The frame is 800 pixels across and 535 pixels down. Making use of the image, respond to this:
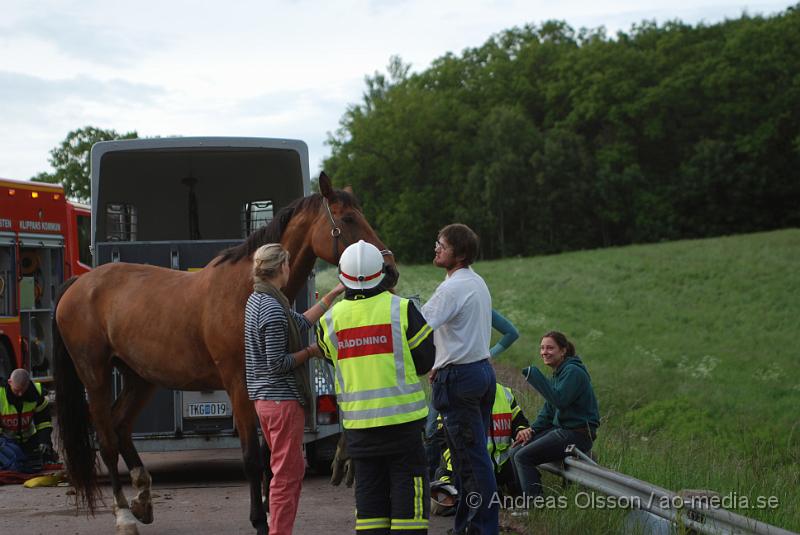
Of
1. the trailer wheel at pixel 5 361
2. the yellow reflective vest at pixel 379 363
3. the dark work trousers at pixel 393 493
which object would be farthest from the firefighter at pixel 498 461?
the trailer wheel at pixel 5 361

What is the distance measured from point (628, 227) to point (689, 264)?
31190 millimetres

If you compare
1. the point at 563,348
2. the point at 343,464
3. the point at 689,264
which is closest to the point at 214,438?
the point at 343,464

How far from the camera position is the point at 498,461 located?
8.37 meters

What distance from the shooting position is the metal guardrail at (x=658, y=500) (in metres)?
5.24

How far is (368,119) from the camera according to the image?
279 feet

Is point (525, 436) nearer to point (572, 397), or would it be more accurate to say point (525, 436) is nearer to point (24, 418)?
point (572, 397)

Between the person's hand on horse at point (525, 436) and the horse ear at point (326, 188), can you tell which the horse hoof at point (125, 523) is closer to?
the horse ear at point (326, 188)

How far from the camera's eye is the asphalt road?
809cm

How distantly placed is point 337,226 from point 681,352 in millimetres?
21371

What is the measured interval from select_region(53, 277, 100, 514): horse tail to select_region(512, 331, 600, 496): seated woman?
3.48m

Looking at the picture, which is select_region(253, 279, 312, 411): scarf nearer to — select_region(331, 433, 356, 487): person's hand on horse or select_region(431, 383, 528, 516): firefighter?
select_region(431, 383, 528, 516): firefighter

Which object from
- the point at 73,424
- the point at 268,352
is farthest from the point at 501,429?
the point at 73,424

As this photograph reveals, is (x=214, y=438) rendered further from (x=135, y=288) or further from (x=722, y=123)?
(x=722, y=123)

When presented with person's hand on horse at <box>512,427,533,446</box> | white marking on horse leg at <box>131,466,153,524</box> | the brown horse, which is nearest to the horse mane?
the brown horse
